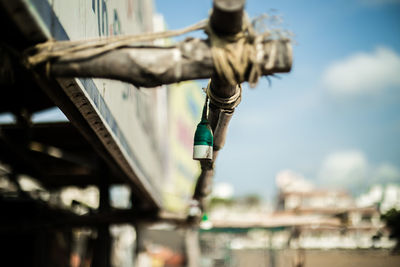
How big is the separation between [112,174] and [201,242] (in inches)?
378

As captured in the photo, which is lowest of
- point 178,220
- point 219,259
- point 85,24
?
point 219,259

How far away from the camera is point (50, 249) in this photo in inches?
504

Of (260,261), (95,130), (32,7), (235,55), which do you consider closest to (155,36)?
(235,55)

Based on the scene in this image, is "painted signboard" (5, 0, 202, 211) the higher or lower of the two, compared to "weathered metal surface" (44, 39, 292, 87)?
higher

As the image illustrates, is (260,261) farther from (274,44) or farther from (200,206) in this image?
(274,44)

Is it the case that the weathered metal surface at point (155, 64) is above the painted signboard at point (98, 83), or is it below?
below

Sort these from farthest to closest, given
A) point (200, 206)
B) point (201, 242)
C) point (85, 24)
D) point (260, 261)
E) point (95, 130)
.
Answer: point (201, 242) < point (260, 261) < point (200, 206) < point (95, 130) < point (85, 24)

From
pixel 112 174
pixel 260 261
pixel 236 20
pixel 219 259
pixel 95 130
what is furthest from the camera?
pixel 219 259

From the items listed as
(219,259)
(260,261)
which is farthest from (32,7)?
(219,259)

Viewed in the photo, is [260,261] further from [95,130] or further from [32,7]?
[32,7]

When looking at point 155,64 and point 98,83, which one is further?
point 98,83

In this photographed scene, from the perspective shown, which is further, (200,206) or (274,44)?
(200,206)

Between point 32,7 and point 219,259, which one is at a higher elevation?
point 32,7

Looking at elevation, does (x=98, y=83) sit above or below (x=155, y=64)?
above
